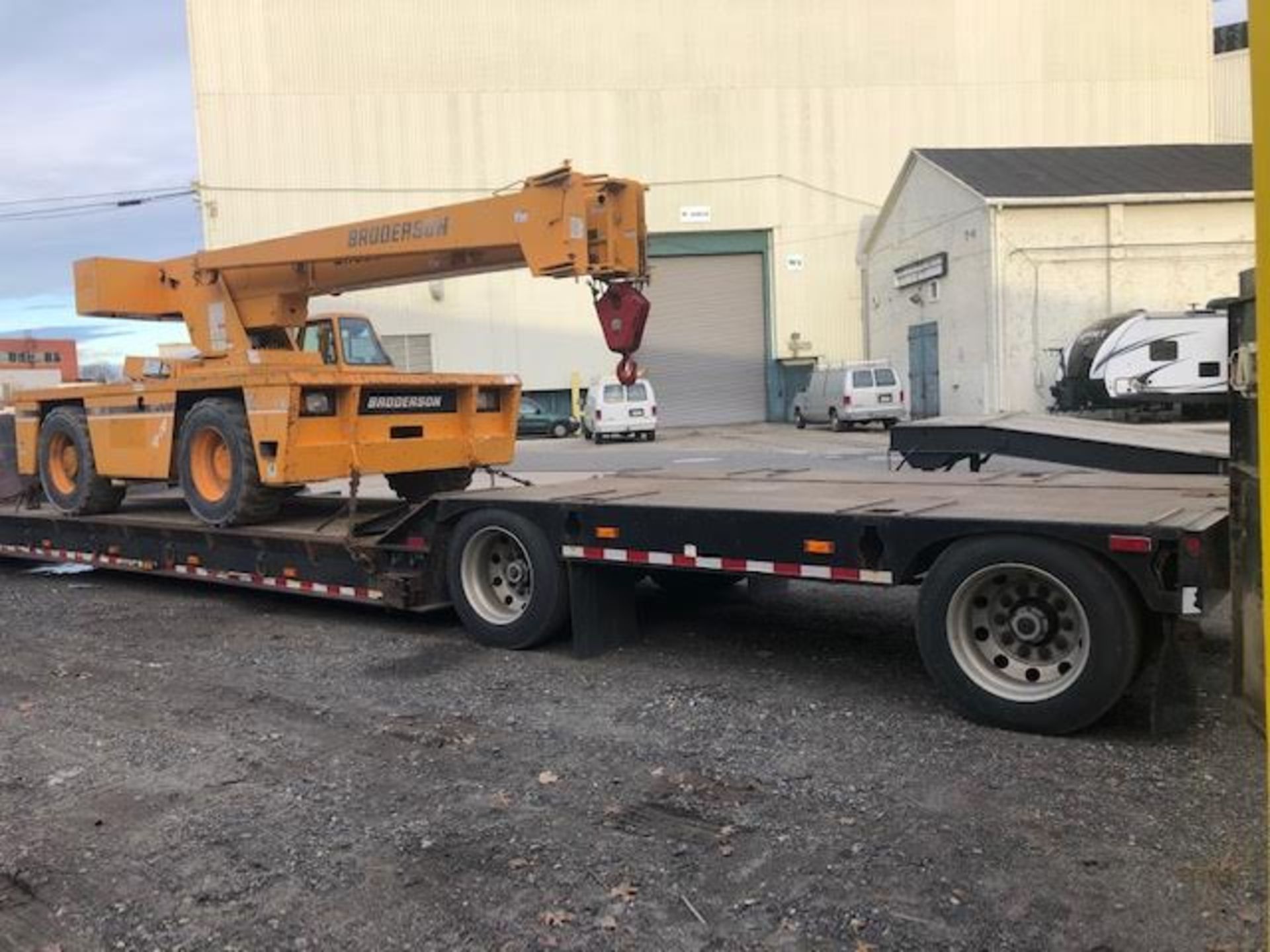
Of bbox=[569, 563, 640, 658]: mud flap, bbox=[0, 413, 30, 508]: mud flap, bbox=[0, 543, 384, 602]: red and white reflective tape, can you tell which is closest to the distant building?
bbox=[0, 413, 30, 508]: mud flap

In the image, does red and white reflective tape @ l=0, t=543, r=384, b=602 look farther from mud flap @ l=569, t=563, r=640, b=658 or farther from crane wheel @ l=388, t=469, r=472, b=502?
crane wheel @ l=388, t=469, r=472, b=502

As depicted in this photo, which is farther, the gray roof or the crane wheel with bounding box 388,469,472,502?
the gray roof

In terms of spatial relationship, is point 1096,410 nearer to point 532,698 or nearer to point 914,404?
point 914,404

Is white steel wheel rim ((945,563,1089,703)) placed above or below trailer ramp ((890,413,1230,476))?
below

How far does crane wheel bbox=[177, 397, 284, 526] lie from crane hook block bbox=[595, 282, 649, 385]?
3.01 metres

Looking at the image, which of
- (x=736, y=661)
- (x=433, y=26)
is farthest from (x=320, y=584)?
(x=433, y=26)

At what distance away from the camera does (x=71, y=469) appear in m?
11.4

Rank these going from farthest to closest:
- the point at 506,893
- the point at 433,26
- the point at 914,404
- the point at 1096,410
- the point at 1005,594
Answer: the point at 433,26, the point at 914,404, the point at 1096,410, the point at 1005,594, the point at 506,893

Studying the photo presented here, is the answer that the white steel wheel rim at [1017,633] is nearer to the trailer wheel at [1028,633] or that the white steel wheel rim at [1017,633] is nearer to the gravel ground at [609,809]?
the trailer wheel at [1028,633]

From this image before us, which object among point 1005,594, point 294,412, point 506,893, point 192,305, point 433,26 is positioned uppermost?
point 433,26

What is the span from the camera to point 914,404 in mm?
36188

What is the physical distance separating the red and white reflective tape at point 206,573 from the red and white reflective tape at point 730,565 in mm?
1984

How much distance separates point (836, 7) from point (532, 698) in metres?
40.9

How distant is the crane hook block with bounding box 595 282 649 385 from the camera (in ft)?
26.8
